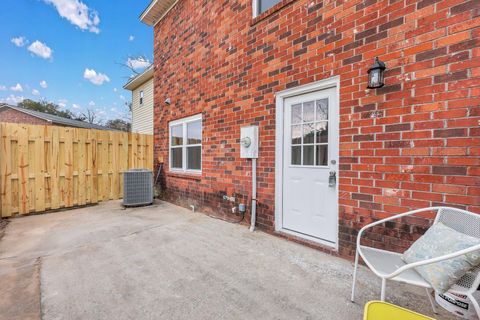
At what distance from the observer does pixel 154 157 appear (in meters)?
7.06

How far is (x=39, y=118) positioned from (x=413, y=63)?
20082 mm

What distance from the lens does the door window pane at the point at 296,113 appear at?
3.35 m

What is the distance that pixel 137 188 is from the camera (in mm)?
5797

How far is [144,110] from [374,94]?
1159cm

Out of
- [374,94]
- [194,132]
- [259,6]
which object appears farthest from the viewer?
[194,132]

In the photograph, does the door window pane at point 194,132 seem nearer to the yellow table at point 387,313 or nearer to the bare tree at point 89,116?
the yellow table at point 387,313

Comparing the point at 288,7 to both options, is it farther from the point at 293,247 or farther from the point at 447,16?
the point at 293,247

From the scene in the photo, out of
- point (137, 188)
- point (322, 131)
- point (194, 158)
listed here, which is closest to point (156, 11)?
point (194, 158)

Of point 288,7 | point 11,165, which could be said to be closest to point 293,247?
point 288,7

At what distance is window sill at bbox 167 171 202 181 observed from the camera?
17.2ft

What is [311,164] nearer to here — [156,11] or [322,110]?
[322,110]

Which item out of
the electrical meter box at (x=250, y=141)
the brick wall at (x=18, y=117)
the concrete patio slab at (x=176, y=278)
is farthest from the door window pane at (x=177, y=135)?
the brick wall at (x=18, y=117)

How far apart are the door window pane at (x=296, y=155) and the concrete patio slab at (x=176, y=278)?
120cm

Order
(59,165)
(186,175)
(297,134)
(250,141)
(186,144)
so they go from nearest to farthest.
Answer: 1. (297,134)
2. (250,141)
3. (59,165)
4. (186,175)
5. (186,144)
